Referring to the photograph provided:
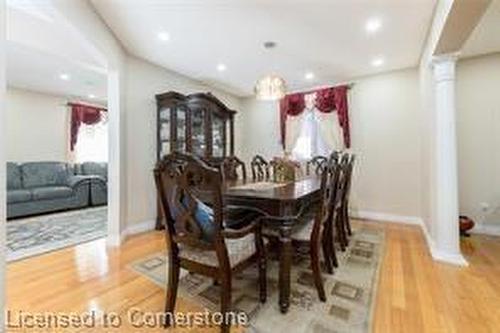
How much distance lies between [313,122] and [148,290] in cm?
410

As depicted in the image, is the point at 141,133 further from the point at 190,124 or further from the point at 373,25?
the point at 373,25

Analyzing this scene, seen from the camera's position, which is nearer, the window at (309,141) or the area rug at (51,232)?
the area rug at (51,232)

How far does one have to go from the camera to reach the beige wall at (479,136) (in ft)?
12.3

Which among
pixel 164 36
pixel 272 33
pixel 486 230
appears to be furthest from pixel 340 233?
pixel 164 36

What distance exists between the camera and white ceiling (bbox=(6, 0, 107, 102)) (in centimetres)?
241

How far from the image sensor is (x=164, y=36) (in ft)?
10.6

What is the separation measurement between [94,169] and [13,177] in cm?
150

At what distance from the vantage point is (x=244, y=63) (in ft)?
13.6

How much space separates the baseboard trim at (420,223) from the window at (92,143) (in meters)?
6.05

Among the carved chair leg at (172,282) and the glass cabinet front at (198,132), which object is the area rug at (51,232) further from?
the carved chair leg at (172,282)

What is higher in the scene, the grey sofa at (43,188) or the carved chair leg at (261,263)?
the grey sofa at (43,188)

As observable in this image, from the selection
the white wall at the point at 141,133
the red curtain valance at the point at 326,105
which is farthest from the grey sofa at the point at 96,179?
the red curtain valance at the point at 326,105

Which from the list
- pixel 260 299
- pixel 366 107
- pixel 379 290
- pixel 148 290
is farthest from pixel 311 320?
pixel 366 107

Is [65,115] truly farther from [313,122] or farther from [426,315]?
[426,315]
